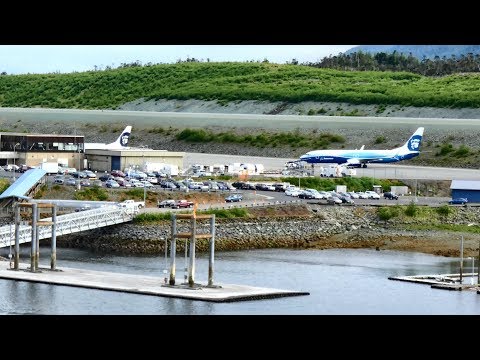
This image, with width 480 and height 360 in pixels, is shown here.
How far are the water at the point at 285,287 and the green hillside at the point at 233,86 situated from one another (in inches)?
2205

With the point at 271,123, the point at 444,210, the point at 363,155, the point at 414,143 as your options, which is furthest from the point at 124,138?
the point at 444,210

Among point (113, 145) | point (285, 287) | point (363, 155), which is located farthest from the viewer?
point (113, 145)

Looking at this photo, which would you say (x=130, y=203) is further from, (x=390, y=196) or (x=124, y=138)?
(x=124, y=138)

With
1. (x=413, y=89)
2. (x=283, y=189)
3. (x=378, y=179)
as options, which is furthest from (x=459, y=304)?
(x=413, y=89)

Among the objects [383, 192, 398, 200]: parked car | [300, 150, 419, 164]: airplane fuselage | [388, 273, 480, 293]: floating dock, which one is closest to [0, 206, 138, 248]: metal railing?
[388, 273, 480, 293]: floating dock

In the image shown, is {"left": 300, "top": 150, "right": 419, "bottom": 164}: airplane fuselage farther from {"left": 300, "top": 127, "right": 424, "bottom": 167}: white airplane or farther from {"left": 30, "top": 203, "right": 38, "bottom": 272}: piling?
{"left": 30, "top": 203, "right": 38, "bottom": 272}: piling

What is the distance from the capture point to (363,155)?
6944cm

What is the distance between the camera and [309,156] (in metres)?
68.4

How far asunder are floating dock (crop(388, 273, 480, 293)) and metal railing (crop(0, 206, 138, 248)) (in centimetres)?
1206

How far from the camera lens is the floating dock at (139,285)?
93.3 feet

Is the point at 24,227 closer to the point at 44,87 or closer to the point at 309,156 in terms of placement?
the point at 309,156

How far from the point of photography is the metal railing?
40469 mm

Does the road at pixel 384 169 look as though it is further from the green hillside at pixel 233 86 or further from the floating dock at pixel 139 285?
the floating dock at pixel 139 285

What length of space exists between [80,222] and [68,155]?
20.7 m
